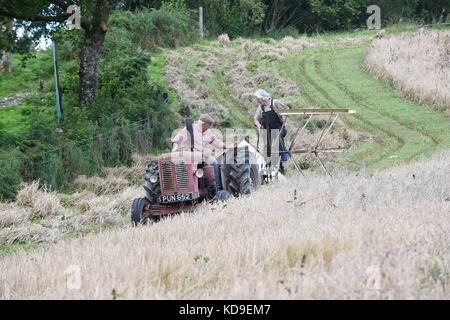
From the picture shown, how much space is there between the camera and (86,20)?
20094 millimetres

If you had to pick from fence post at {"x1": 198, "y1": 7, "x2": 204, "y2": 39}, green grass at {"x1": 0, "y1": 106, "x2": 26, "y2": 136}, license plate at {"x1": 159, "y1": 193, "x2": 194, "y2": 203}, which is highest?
fence post at {"x1": 198, "y1": 7, "x2": 204, "y2": 39}

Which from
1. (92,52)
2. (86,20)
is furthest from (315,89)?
(86,20)

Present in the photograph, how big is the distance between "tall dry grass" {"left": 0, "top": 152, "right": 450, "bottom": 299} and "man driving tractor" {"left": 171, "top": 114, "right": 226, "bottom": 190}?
125 inches

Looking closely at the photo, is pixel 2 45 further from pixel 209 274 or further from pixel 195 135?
pixel 209 274

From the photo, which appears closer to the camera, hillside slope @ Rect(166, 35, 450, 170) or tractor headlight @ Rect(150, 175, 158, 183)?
tractor headlight @ Rect(150, 175, 158, 183)

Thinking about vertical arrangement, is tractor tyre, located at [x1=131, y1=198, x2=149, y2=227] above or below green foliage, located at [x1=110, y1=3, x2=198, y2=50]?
below

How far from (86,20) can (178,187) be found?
9497 mm

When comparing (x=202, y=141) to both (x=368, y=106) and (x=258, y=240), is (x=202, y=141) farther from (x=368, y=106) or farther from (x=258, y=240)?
(x=368, y=106)

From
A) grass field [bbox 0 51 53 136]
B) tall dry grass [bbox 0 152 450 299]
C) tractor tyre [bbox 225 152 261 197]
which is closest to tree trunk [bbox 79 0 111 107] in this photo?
grass field [bbox 0 51 53 136]

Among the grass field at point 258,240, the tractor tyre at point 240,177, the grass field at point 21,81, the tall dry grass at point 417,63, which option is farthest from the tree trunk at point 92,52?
the tall dry grass at point 417,63

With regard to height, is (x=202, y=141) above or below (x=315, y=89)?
above

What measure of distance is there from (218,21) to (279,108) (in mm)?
29804

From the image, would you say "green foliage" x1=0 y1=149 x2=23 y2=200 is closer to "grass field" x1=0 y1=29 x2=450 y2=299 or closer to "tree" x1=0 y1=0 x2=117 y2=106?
"grass field" x1=0 y1=29 x2=450 y2=299

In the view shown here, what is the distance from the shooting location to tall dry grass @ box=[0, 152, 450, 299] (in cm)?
538
